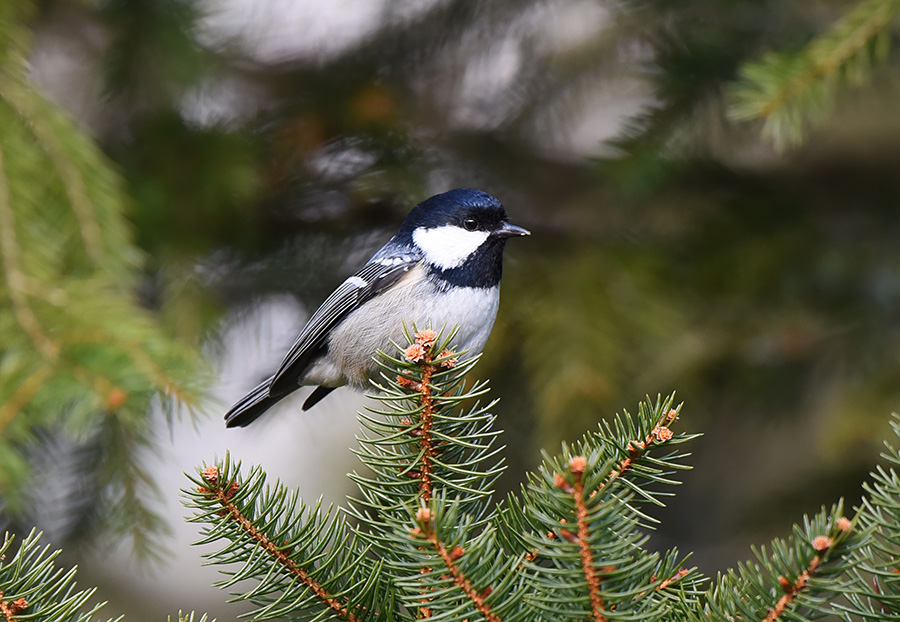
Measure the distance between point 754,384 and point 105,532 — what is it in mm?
2829

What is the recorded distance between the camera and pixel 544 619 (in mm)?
1257

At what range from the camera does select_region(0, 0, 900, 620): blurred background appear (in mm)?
3096

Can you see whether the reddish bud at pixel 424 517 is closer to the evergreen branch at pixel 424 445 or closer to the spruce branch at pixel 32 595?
the evergreen branch at pixel 424 445

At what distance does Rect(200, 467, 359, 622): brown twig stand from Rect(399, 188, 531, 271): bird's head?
1.63m

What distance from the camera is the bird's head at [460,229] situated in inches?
113

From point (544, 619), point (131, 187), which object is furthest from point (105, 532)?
point (544, 619)

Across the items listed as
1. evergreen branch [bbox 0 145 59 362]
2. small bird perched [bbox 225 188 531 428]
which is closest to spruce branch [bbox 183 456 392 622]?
evergreen branch [bbox 0 145 59 362]

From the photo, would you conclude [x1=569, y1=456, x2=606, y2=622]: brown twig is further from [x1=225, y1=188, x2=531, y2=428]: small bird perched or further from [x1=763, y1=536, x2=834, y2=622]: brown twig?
[x1=225, y1=188, x2=531, y2=428]: small bird perched

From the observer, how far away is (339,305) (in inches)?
120

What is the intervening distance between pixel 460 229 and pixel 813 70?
128cm

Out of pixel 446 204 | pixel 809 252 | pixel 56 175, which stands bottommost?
pixel 809 252

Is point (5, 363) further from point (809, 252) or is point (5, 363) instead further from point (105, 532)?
point (809, 252)

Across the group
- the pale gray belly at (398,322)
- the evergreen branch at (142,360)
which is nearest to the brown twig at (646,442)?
the evergreen branch at (142,360)

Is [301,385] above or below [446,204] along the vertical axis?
below
